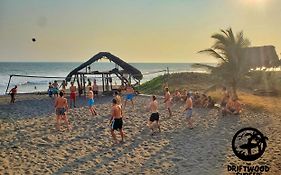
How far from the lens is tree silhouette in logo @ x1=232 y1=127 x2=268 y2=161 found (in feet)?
33.9

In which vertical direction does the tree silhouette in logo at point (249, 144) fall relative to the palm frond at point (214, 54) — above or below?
→ below

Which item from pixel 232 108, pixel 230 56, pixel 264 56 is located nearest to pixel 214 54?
pixel 230 56

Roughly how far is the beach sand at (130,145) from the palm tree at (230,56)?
10.8 feet

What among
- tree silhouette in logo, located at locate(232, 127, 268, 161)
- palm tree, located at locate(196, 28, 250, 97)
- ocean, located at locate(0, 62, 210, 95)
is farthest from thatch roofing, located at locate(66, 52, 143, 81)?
Answer: tree silhouette in logo, located at locate(232, 127, 268, 161)

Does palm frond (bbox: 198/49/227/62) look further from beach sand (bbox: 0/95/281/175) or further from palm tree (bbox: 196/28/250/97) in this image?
beach sand (bbox: 0/95/281/175)

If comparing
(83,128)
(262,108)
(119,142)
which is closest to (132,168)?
(119,142)

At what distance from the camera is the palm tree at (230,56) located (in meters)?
19.8

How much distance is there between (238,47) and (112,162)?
12.7 meters

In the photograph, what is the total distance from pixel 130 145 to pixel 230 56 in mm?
10704

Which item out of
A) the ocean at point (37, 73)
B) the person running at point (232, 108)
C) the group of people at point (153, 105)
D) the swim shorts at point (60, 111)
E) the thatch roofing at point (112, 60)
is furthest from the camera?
the ocean at point (37, 73)

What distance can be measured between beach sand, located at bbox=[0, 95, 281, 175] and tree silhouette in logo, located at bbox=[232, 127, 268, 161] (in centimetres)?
23

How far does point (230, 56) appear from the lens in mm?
19875

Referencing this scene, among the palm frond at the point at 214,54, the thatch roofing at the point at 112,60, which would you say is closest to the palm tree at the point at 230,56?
the palm frond at the point at 214,54

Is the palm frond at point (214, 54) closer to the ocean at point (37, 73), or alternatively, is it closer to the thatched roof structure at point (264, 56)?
the ocean at point (37, 73)
